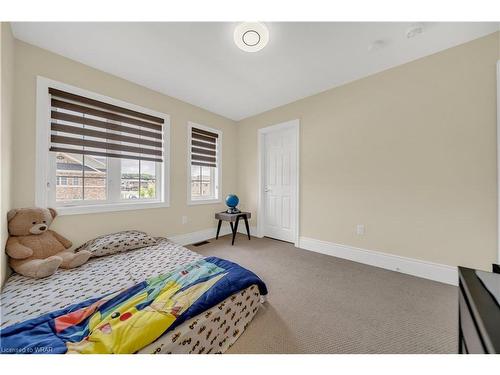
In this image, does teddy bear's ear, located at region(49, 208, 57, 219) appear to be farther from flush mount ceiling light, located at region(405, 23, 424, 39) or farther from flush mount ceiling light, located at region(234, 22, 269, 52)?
flush mount ceiling light, located at region(405, 23, 424, 39)

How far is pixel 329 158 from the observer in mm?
2689

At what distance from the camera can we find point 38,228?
1661 mm

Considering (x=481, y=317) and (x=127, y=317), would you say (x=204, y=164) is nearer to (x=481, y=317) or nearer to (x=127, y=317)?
(x=127, y=317)

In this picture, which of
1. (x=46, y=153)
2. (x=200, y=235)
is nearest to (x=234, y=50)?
(x=46, y=153)

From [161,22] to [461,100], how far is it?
114 inches

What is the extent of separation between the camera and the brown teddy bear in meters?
1.50

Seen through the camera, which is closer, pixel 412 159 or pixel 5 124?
pixel 5 124

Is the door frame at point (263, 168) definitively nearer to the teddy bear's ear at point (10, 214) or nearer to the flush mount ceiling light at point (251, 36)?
the flush mount ceiling light at point (251, 36)

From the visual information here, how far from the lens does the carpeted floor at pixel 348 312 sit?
1131mm

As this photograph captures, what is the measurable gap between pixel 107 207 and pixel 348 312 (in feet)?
9.05

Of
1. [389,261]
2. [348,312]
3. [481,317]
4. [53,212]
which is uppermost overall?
[53,212]
